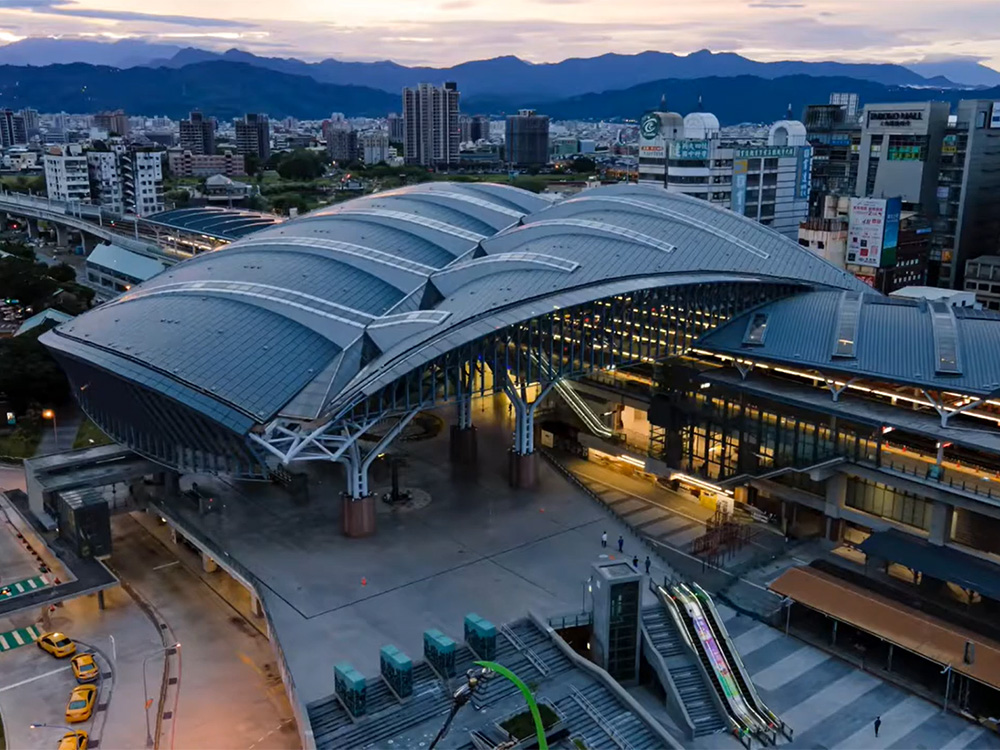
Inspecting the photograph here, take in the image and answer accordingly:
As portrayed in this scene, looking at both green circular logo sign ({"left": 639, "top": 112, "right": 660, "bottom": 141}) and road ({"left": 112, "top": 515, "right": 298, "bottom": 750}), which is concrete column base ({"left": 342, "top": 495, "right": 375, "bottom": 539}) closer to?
road ({"left": 112, "top": 515, "right": 298, "bottom": 750})

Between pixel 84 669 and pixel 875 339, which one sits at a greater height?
pixel 875 339

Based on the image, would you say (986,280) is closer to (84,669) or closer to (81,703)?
(84,669)

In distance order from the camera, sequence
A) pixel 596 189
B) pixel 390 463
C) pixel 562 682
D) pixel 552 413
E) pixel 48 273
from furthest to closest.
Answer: pixel 48 273
pixel 596 189
pixel 552 413
pixel 390 463
pixel 562 682

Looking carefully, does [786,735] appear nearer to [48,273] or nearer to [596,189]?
[596,189]

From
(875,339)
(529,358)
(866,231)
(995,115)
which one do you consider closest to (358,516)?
(529,358)

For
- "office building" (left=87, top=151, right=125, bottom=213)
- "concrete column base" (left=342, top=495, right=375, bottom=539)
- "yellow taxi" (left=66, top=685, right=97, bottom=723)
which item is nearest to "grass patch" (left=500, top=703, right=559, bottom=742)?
"yellow taxi" (left=66, top=685, right=97, bottom=723)

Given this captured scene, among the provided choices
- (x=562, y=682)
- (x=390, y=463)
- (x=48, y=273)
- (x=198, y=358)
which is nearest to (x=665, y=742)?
(x=562, y=682)

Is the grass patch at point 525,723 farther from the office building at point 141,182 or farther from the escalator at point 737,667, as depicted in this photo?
the office building at point 141,182
